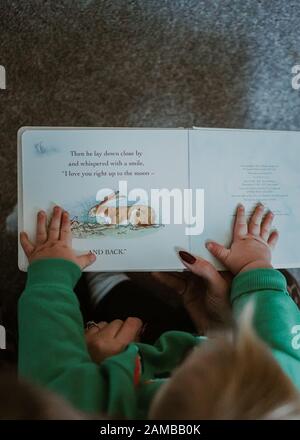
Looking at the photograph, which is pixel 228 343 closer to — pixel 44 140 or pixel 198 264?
pixel 198 264

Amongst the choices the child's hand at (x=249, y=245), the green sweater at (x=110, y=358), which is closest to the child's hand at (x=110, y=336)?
the green sweater at (x=110, y=358)

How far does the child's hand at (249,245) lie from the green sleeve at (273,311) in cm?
1

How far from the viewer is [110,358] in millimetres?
486

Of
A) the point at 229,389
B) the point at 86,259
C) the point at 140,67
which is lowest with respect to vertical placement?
the point at 229,389

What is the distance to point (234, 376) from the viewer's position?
428 millimetres

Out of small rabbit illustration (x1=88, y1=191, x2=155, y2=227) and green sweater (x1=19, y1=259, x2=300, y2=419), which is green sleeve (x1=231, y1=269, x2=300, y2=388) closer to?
green sweater (x1=19, y1=259, x2=300, y2=419)

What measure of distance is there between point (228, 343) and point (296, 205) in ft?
0.57

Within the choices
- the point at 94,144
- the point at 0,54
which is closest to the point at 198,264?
the point at 94,144

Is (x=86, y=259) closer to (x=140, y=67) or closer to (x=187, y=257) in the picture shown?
(x=187, y=257)

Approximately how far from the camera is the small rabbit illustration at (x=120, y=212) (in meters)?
0.53

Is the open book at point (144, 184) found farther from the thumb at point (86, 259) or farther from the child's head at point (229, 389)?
the child's head at point (229, 389)

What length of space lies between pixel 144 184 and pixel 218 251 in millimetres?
109

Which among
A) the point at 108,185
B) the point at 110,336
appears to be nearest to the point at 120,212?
the point at 108,185
